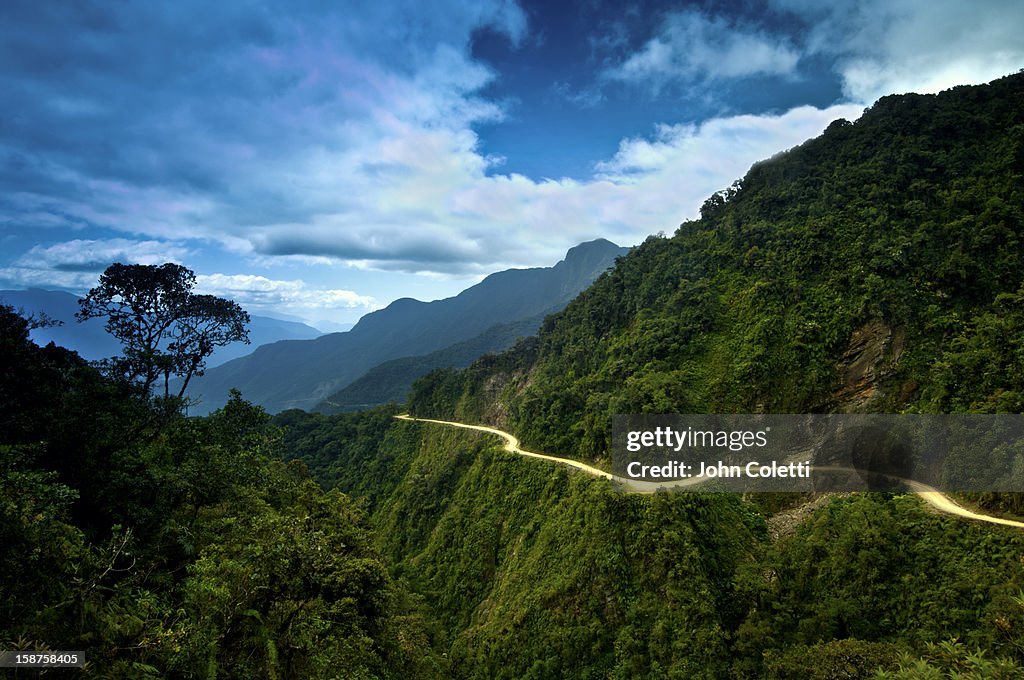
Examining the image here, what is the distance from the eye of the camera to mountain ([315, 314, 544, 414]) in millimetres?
131250

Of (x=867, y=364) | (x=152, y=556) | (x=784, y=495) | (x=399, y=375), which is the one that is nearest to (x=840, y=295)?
(x=867, y=364)

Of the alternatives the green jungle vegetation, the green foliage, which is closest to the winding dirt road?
the green jungle vegetation

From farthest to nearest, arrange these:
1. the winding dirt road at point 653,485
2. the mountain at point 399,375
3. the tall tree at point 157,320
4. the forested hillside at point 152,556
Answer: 1. the mountain at point 399,375
2. the tall tree at point 157,320
3. the winding dirt road at point 653,485
4. the forested hillside at point 152,556

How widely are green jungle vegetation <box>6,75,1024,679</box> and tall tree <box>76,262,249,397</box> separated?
2.26m

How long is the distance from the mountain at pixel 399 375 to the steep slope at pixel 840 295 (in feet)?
279

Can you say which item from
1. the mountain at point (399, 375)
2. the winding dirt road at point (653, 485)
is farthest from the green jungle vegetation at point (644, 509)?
the mountain at point (399, 375)

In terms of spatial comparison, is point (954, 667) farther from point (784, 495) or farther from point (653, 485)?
point (653, 485)

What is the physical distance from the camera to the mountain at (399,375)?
5167 inches

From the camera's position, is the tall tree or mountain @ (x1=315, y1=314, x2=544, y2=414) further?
mountain @ (x1=315, y1=314, x2=544, y2=414)

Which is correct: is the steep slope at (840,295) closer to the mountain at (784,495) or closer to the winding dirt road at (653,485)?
the mountain at (784,495)

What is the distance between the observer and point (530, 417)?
4334 cm

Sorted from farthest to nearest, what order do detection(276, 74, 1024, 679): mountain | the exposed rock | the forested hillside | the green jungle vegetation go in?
the exposed rock
detection(276, 74, 1024, 679): mountain
the green jungle vegetation
the forested hillside

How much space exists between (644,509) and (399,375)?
124 m

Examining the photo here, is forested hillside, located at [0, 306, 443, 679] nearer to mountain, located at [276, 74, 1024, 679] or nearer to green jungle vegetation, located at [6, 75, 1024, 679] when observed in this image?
green jungle vegetation, located at [6, 75, 1024, 679]
